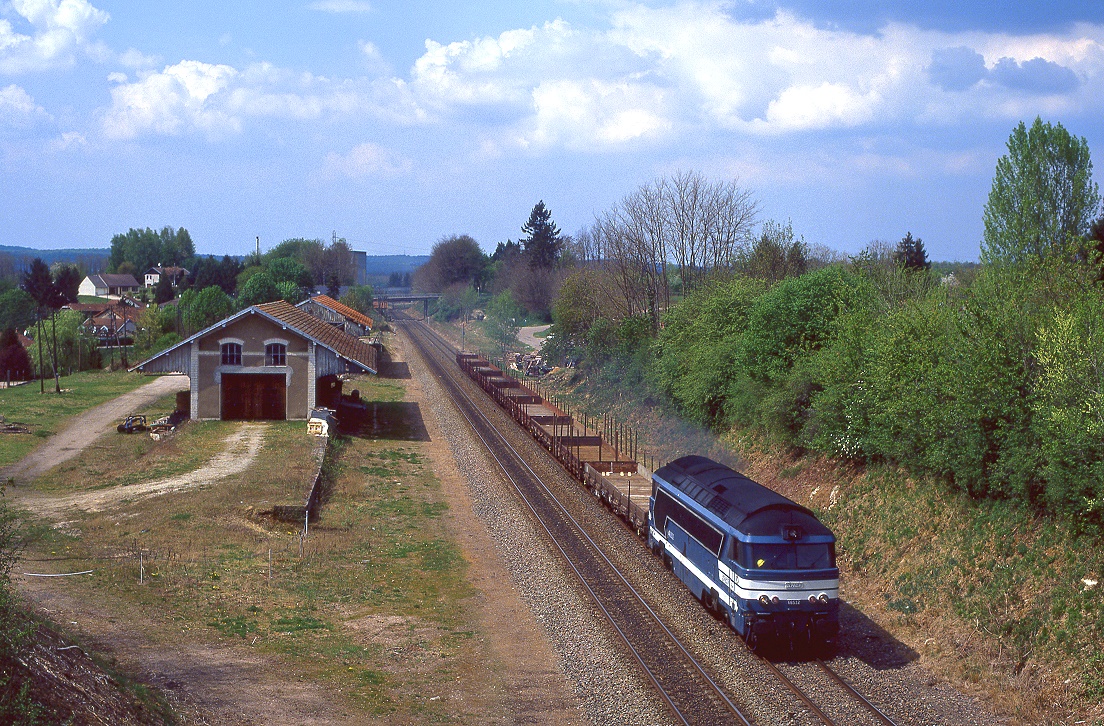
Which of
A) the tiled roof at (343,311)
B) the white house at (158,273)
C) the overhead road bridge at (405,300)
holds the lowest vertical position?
the tiled roof at (343,311)

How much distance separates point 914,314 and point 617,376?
102 ft

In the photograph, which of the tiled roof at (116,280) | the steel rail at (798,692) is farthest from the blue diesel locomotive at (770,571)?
the tiled roof at (116,280)

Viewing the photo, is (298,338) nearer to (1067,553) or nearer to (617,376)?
(617,376)

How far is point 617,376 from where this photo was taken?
5622 centimetres

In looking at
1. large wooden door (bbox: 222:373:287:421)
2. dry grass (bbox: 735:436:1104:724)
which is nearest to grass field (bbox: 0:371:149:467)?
large wooden door (bbox: 222:373:287:421)

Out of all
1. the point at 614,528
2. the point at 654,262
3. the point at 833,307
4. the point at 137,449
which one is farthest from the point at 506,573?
the point at 654,262

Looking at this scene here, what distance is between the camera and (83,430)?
4344 cm

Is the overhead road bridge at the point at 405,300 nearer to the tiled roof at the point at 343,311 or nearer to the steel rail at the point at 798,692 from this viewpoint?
the tiled roof at the point at 343,311

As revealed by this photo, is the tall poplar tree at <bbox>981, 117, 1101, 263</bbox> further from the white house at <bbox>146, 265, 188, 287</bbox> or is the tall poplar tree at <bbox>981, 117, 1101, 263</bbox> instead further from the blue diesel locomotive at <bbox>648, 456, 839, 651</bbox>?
the white house at <bbox>146, 265, 188, 287</bbox>

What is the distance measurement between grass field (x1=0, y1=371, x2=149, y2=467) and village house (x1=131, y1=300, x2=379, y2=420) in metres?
6.25

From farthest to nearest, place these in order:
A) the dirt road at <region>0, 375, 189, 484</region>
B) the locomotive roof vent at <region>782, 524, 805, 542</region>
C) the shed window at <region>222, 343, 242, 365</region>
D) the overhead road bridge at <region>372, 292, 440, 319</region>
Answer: the overhead road bridge at <region>372, 292, 440, 319</region> → the shed window at <region>222, 343, 242, 365</region> → the dirt road at <region>0, 375, 189, 484</region> → the locomotive roof vent at <region>782, 524, 805, 542</region>

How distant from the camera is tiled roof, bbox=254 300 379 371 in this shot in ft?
149

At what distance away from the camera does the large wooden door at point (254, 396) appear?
147 ft

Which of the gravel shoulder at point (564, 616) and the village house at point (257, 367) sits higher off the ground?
the village house at point (257, 367)
